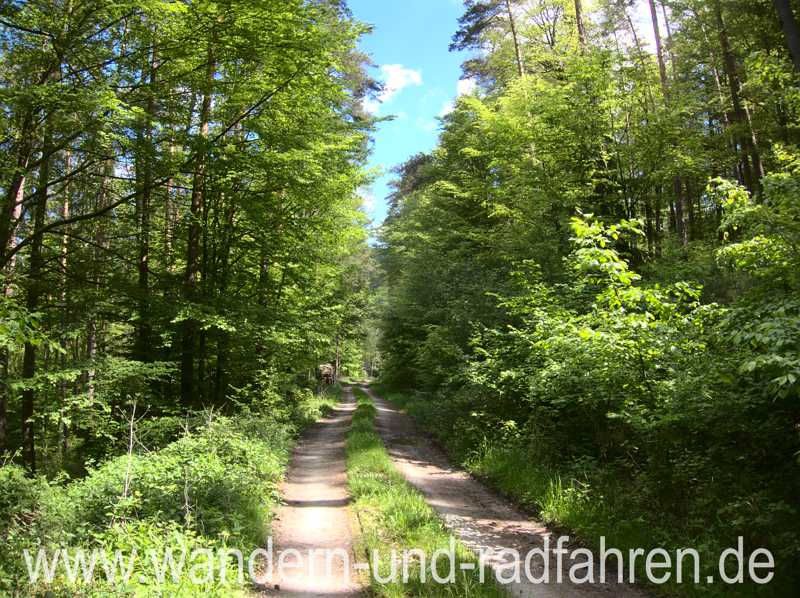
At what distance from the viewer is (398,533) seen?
668 centimetres

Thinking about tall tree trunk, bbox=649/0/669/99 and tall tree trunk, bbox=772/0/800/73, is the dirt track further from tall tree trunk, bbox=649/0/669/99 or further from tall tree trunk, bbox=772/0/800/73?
tall tree trunk, bbox=649/0/669/99

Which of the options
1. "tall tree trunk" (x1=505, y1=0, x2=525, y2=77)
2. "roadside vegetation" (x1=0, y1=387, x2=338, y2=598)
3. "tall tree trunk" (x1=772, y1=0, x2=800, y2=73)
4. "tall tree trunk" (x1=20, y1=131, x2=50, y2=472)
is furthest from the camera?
"tall tree trunk" (x1=505, y1=0, x2=525, y2=77)

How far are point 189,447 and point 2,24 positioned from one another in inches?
289

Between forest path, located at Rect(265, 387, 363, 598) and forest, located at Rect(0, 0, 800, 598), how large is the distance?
0.43 m

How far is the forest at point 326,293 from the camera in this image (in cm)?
575

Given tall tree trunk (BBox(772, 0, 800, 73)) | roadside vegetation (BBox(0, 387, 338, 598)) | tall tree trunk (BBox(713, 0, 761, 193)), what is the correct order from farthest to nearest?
tall tree trunk (BBox(713, 0, 761, 193)) → tall tree trunk (BBox(772, 0, 800, 73)) → roadside vegetation (BBox(0, 387, 338, 598))

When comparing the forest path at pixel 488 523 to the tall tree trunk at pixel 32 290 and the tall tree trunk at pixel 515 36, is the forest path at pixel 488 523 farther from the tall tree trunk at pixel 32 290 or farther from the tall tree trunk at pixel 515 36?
the tall tree trunk at pixel 515 36

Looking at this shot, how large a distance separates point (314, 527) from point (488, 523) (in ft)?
9.00

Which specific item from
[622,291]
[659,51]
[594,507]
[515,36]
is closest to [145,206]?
[622,291]

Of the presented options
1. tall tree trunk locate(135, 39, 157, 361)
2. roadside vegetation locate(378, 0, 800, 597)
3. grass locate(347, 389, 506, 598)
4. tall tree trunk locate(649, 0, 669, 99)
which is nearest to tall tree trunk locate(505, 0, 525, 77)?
roadside vegetation locate(378, 0, 800, 597)

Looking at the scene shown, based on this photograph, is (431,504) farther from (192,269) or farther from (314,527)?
(192,269)

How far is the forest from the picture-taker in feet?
18.9

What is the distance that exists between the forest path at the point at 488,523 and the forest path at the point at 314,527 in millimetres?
1586

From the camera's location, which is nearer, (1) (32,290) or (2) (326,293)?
(1) (32,290)
